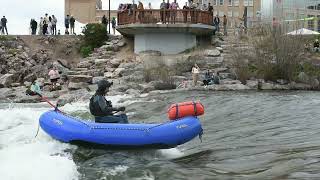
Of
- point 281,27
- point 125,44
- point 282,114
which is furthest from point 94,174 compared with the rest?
point 125,44

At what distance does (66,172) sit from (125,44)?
24.6 meters

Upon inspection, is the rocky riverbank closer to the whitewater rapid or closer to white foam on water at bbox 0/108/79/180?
the whitewater rapid

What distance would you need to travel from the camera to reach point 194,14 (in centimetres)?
2983

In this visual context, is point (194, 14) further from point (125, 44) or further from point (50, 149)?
point (50, 149)

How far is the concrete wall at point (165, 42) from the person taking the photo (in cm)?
3091

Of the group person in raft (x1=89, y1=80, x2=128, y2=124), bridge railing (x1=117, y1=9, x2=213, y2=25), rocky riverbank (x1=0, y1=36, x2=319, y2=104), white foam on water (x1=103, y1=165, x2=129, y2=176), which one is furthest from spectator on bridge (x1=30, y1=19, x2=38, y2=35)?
white foam on water (x1=103, y1=165, x2=129, y2=176)

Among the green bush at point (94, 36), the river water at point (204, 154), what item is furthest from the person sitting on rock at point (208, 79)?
the green bush at point (94, 36)

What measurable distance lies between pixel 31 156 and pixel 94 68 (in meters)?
20.2

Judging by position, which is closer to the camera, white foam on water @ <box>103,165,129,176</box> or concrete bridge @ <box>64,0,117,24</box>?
white foam on water @ <box>103,165,129,176</box>

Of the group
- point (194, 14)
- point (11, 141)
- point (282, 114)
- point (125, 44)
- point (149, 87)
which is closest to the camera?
point (11, 141)

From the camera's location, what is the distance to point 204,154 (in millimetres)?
10844

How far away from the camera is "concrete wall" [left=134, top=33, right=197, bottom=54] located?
101 ft

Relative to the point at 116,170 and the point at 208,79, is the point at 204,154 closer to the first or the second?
the point at 116,170

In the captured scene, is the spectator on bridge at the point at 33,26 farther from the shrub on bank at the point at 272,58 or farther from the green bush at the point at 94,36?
the shrub on bank at the point at 272,58
